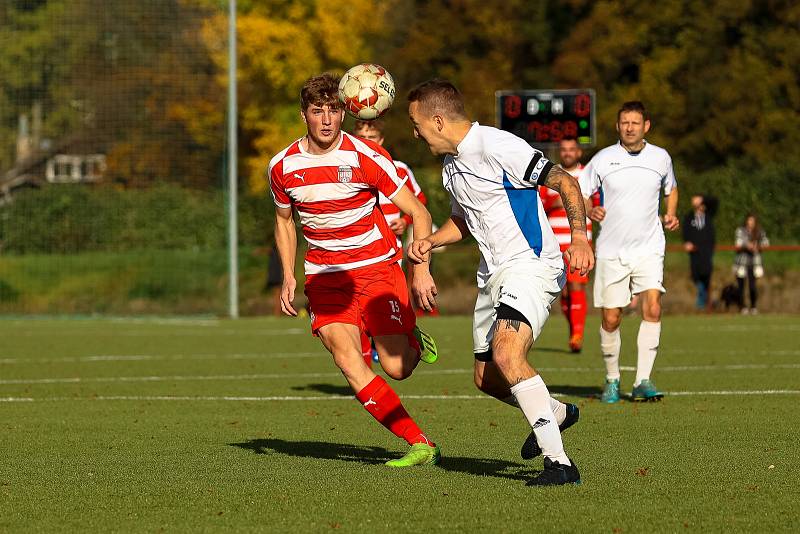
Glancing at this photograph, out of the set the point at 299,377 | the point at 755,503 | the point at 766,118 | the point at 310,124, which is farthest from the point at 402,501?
the point at 766,118

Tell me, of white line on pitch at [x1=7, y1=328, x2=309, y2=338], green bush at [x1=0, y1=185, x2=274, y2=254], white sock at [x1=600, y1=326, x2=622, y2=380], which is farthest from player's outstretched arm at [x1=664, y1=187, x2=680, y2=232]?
green bush at [x1=0, y1=185, x2=274, y2=254]

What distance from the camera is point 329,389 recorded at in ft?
44.0

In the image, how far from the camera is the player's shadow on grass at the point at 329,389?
13.0 m

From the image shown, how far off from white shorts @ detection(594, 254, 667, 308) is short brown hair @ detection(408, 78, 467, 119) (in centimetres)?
446

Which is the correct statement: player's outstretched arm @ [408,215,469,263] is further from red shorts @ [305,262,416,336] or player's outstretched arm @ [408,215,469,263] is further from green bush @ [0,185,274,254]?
green bush @ [0,185,274,254]

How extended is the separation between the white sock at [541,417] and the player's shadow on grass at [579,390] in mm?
4936

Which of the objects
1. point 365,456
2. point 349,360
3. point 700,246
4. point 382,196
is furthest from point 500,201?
point 700,246

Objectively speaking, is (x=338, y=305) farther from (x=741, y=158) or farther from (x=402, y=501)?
(x=741, y=158)

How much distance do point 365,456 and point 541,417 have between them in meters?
1.81

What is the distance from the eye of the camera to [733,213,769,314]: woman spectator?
28.9 metres

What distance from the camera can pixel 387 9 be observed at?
59.0 metres

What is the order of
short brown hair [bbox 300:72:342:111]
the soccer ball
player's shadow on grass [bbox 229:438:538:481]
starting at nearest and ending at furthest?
player's shadow on grass [bbox 229:438:538:481] → short brown hair [bbox 300:72:342:111] → the soccer ball

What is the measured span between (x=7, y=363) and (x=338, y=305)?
946cm

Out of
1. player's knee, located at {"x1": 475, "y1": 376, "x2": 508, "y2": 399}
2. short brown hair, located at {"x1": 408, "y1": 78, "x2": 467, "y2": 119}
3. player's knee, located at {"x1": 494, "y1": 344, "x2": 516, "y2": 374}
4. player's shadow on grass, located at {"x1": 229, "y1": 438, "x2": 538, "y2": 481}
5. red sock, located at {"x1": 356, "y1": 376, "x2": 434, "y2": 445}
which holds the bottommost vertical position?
player's shadow on grass, located at {"x1": 229, "y1": 438, "x2": 538, "y2": 481}
